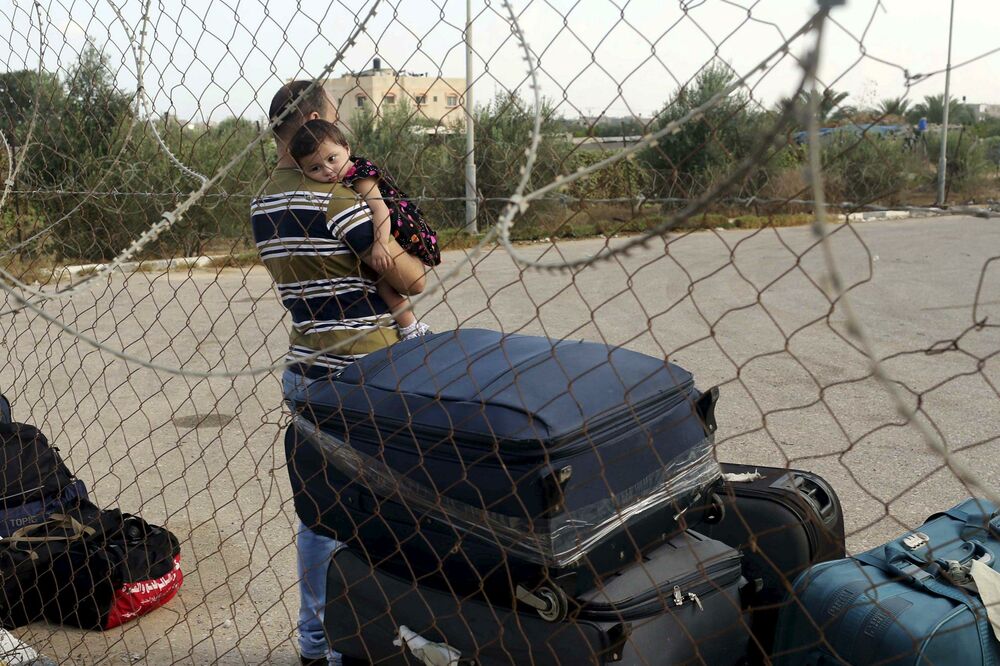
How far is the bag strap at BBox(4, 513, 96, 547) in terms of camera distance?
2.88m

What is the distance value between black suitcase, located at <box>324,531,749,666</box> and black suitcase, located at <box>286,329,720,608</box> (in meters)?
0.04

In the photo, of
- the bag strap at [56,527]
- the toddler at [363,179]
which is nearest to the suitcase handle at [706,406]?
the toddler at [363,179]

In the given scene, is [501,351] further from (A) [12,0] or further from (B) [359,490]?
(A) [12,0]

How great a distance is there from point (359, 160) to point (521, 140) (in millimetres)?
468

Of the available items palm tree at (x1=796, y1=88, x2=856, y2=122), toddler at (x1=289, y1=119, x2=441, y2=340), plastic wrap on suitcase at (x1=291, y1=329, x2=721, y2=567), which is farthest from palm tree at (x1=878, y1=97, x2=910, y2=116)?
toddler at (x1=289, y1=119, x2=441, y2=340)

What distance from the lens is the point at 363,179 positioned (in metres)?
2.10

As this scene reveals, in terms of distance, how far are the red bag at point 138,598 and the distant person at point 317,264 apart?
31.6 inches

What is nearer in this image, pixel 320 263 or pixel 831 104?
pixel 831 104

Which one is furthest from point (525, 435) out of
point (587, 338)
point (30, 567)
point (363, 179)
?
point (587, 338)

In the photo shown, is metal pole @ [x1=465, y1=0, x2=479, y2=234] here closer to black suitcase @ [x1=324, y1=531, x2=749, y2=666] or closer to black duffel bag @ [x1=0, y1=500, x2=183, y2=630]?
black suitcase @ [x1=324, y1=531, x2=749, y2=666]

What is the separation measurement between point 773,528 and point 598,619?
0.62 meters

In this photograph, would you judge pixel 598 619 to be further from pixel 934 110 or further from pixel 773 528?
pixel 934 110

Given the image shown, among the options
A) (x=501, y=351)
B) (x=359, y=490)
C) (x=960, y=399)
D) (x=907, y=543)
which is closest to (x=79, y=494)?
(x=359, y=490)

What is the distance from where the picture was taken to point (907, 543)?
1692 mm
